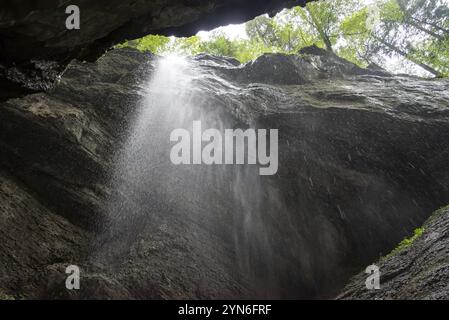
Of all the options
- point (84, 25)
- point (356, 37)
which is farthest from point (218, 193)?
point (356, 37)

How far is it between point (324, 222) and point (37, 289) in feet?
27.6

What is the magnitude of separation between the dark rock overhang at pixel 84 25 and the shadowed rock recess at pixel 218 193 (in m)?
3.25

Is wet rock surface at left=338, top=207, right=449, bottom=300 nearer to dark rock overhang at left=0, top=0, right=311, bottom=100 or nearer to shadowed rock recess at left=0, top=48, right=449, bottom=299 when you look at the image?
shadowed rock recess at left=0, top=48, right=449, bottom=299

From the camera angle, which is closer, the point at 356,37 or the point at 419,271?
the point at 419,271

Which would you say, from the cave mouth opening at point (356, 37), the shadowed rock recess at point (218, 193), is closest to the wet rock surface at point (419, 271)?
the shadowed rock recess at point (218, 193)

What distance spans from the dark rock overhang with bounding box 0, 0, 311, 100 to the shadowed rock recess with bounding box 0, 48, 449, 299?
3247 millimetres

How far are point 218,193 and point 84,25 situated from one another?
6.77m

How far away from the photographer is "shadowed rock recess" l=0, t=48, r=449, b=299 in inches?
349

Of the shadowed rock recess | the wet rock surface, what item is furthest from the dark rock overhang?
the wet rock surface

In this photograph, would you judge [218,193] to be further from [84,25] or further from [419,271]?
[84,25]

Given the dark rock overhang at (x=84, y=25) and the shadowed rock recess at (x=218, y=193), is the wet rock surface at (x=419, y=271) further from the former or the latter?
the dark rock overhang at (x=84, y=25)

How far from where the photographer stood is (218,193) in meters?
11.7

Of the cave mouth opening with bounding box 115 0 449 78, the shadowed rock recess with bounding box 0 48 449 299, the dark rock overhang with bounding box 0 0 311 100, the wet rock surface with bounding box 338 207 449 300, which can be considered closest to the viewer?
the dark rock overhang with bounding box 0 0 311 100

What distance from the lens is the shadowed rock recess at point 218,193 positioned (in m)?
8.87
